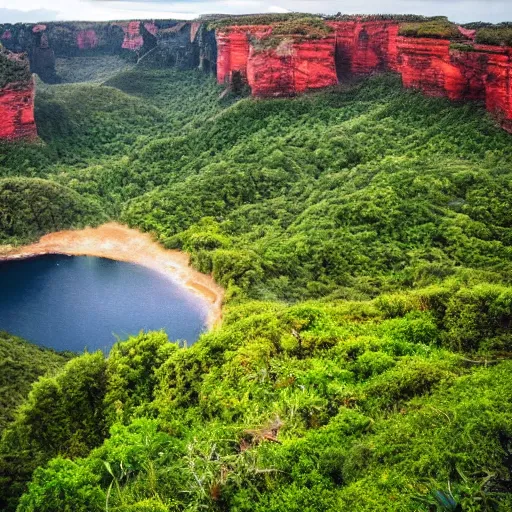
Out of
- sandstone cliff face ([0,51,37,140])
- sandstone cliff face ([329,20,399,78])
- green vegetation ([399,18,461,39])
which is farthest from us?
sandstone cliff face ([329,20,399,78])

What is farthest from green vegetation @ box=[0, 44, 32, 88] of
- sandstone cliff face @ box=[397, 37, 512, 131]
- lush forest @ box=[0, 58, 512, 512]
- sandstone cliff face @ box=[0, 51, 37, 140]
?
sandstone cliff face @ box=[397, 37, 512, 131]

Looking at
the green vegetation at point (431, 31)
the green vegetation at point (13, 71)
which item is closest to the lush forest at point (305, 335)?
the green vegetation at point (431, 31)

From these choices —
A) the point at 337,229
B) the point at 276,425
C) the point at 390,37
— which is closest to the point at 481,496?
the point at 276,425

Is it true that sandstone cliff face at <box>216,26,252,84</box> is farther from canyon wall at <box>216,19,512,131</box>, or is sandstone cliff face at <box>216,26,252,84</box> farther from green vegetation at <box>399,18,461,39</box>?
green vegetation at <box>399,18,461,39</box>

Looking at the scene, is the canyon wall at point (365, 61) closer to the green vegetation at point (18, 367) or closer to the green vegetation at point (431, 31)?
the green vegetation at point (431, 31)

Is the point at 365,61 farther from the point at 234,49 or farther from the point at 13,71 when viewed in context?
the point at 13,71

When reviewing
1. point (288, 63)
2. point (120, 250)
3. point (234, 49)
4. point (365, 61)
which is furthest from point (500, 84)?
point (234, 49)
